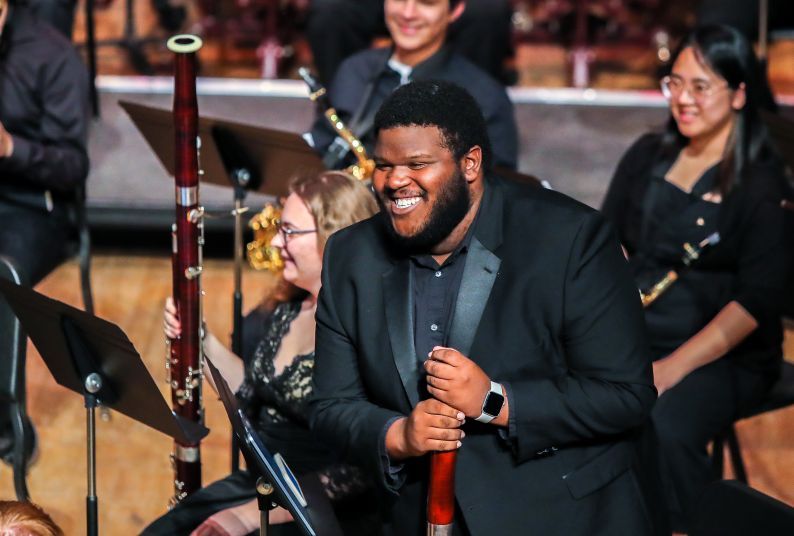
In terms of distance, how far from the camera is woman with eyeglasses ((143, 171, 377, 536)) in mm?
2783

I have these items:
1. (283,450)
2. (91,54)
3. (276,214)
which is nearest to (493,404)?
(283,450)

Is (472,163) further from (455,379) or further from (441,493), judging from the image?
(441,493)

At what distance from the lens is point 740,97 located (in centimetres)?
333

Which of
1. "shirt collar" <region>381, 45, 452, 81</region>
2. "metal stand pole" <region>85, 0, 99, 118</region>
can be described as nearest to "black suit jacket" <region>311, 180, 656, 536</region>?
"shirt collar" <region>381, 45, 452, 81</region>

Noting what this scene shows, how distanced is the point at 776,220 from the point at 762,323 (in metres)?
0.26

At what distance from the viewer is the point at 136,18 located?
6.88 meters

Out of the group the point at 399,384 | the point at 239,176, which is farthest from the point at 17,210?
the point at 399,384

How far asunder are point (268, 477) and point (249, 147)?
128cm

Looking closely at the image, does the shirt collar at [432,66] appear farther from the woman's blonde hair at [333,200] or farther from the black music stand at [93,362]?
the black music stand at [93,362]

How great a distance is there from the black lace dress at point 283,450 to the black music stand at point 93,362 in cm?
30

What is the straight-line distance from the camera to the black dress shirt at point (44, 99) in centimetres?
378

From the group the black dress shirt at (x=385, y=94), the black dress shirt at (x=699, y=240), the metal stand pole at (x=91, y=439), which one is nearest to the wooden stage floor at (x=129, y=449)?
the black dress shirt at (x=699, y=240)

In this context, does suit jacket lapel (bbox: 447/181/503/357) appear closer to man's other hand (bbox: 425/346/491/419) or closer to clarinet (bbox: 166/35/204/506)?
man's other hand (bbox: 425/346/491/419)

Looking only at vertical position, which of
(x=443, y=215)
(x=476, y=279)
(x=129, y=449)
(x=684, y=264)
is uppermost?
(x=443, y=215)
